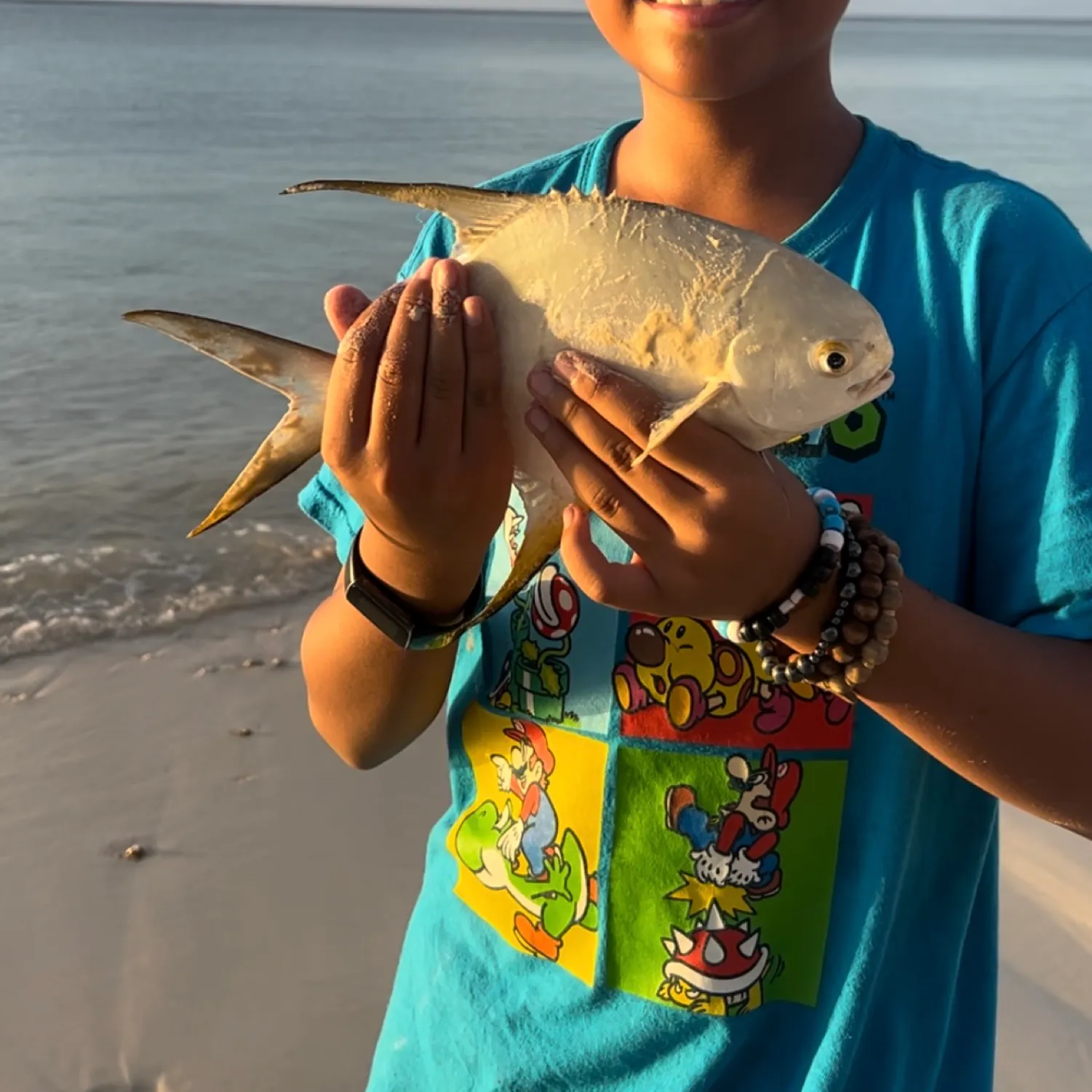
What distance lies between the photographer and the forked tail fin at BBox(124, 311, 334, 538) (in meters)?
1.34

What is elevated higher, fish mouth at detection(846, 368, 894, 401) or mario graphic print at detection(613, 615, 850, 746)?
fish mouth at detection(846, 368, 894, 401)

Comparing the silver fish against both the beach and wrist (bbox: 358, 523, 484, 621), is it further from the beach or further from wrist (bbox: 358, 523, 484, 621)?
the beach

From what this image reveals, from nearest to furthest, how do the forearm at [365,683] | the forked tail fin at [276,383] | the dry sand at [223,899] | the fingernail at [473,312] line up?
the fingernail at [473,312] < the forked tail fin at [276,383] < the forearm at [365,683] < the dry sand at [223,899]

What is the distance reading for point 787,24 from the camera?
141 cm

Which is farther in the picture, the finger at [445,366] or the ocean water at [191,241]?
the ocean water at [191,241]

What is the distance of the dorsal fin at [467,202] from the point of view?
1.31 meters

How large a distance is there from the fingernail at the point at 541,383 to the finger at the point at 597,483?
0.03 metres

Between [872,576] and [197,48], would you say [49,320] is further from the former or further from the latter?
[197,48]

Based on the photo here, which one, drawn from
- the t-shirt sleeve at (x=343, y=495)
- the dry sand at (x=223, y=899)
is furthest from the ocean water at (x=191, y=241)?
the t-shirt sleeve at (x=343, y=495)

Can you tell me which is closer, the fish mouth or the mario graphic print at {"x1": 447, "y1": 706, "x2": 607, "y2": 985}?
the fish mouth

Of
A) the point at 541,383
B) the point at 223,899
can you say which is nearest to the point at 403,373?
the point at 541,383

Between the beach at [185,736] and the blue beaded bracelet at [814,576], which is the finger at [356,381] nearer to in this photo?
the blue beaded bracelet at [814,576]

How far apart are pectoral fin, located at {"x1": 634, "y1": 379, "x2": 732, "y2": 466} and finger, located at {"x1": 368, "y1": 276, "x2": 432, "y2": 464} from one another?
0.27 meters

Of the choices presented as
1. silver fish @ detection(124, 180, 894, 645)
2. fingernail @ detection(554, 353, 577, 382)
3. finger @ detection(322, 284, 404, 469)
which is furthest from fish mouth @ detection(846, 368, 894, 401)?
finger @ detection(322, 284, 404, 469)
